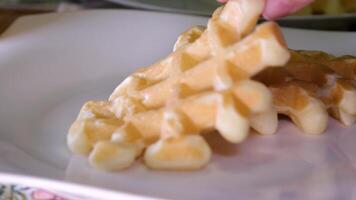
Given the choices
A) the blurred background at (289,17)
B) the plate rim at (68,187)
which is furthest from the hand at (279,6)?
the blurred background at (289,17)

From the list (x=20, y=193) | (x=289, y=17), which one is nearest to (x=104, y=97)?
(x=20, y=193)

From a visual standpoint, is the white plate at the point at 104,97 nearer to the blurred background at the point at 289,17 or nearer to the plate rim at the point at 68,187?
the plate rim at the point at 68,187

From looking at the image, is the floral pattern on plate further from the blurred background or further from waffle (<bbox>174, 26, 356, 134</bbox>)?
the blurred background

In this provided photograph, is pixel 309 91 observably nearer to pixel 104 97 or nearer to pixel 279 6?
pixel 279 6

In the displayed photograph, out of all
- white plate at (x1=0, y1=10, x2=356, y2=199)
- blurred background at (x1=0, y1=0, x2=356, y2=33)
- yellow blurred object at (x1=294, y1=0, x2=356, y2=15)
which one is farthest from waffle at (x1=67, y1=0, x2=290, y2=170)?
yellow blurred object at (x1=294, y1=0, x2=356, y2=15)

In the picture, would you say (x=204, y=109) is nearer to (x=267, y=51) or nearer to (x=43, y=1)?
(x=267, y=51)

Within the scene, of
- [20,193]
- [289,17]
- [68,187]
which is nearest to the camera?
[68,187]
